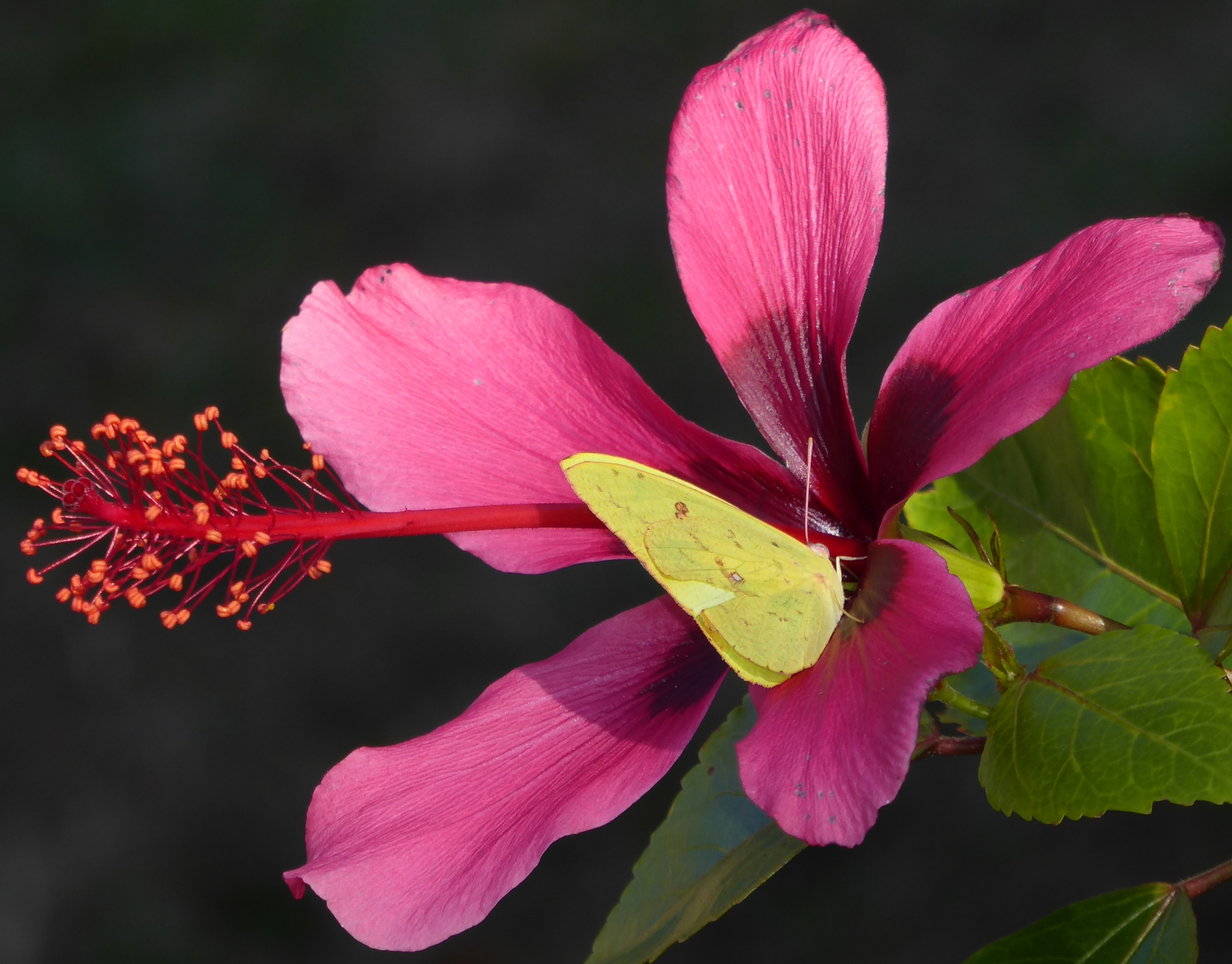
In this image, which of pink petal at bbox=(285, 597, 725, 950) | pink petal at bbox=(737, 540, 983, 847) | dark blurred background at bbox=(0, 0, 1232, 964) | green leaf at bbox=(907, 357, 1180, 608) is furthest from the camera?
dark blurred background at bbox=(0, 0, 1232, 964)

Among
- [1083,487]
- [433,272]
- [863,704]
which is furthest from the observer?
[433,272]

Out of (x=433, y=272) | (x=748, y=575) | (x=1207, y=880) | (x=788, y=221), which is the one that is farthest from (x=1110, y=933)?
(x=433, y=272)

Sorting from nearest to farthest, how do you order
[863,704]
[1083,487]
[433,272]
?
[863,704]
[1083,487]
[433,272]

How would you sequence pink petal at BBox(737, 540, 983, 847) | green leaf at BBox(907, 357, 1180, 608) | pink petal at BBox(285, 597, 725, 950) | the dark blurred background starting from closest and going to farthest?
pink petal at BBox(737, 540, 983, 847)
pink petal at BBox(285, 597, 725, 950)
green leaf at BBox(907, 357, 1180, 608)
the dark blurred background

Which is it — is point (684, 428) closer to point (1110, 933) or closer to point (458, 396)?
point (458, 396)

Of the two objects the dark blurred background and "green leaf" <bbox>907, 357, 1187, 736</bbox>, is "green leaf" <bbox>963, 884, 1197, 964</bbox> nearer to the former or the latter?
"green leaf" <bbox>907, 357, 1187, 736</bbox>

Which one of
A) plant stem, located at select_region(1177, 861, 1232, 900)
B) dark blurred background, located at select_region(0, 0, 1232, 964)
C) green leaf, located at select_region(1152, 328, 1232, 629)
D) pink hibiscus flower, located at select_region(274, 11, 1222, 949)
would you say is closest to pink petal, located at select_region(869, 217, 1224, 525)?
pink hibiscus flower, located at select_region(274, 11, 1222, 949)
